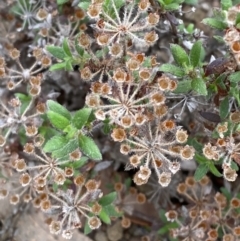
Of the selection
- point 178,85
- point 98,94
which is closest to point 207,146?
point 178,85

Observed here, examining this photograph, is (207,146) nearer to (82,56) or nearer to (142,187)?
(82,56)

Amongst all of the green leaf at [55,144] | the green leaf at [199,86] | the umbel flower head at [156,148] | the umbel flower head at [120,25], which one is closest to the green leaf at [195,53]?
the green leaf at [199,86]

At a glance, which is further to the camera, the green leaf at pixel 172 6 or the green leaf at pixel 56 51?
the green leaf at pixel 56 51

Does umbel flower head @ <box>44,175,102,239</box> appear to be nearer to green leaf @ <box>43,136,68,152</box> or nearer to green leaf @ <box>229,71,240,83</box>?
green leaf @ <box>43,136,68,152</box>

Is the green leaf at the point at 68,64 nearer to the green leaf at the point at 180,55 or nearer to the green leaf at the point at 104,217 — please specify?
the green leaf at the point at 180,55

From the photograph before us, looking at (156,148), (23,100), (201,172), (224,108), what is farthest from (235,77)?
(23,100)

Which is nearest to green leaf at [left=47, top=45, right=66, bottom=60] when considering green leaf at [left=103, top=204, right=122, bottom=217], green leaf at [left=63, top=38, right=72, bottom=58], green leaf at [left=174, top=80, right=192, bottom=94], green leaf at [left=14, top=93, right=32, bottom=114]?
green leaf at [left=63, top=38, right=72, bottom=58]

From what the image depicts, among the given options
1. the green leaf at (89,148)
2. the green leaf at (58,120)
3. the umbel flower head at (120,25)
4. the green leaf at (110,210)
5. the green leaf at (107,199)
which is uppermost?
the umbel flower head at (120,25)
